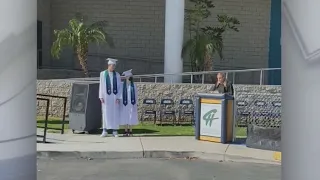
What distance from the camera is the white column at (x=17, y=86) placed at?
14.8ft

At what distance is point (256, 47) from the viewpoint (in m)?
26.0

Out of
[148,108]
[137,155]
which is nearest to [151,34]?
[148,108]

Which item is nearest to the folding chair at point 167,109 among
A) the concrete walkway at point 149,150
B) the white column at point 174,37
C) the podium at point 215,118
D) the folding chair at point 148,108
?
the folding chair at point 148,108

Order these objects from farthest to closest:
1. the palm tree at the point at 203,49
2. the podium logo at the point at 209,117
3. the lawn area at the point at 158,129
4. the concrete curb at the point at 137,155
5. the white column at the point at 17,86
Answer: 1. the palm tree at the point at 203,49
2. the lawn area at the point at 158,129
3. the podium logo at the point at 209,117
4. the concrete curb at the point at 137,155
5. the white column at the point at 17,86

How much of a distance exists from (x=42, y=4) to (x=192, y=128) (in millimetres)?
13885

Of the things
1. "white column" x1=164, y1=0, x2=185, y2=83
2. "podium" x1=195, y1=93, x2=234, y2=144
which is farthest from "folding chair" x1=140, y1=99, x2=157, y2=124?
"podium" x1=195, y1=93, x2=234, y2=144

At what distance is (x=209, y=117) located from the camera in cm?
1282

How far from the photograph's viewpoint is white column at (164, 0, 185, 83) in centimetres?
1947

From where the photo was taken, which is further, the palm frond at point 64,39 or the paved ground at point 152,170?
the palm frond at point 64,39

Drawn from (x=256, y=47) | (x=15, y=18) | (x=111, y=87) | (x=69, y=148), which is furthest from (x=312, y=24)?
(x=256, y=47)

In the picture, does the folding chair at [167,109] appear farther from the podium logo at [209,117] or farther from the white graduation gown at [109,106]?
the podium logo at [209,117]

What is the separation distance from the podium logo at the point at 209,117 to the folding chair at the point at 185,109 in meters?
3.71

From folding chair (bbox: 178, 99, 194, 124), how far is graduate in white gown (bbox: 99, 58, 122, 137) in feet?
12.3

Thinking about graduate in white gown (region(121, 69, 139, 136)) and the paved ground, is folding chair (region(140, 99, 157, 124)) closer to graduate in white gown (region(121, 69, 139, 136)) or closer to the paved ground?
graduate in white gown (region(121, 69, 139, 136))
